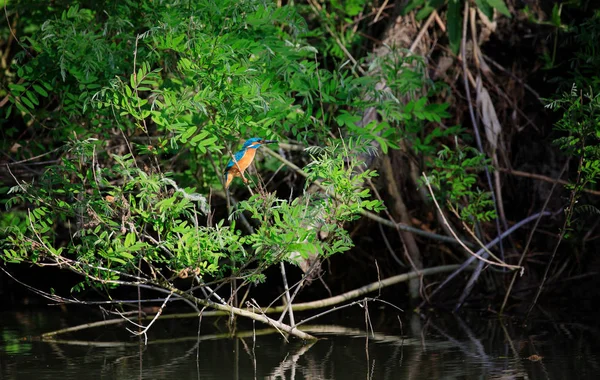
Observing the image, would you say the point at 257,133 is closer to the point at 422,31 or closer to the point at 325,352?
the point at 325,352

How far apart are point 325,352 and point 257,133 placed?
146 centimetres

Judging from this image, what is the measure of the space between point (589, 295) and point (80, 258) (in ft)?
14.7

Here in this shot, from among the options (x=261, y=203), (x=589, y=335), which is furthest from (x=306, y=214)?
(x=589, y=335)

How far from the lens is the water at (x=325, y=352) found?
4652mm

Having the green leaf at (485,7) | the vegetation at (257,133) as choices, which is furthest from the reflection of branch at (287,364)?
the green leaf at (485,7)

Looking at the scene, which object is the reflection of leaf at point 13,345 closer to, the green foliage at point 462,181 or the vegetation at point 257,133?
the vegetation at point 257,133

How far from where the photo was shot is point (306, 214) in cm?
455

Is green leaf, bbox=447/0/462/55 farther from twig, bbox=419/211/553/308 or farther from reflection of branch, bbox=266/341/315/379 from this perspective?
reflection of branch, bbox=266/341/315/379

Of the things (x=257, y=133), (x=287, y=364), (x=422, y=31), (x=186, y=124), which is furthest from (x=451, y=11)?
(x=287, y=364)

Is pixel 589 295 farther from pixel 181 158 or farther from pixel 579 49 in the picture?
pixel 181 158

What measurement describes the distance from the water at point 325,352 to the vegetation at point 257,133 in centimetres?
33

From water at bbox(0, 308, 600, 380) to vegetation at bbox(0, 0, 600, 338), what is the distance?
0.33 meters

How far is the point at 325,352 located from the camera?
5.25 m

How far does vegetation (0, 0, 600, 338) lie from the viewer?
466 cm
